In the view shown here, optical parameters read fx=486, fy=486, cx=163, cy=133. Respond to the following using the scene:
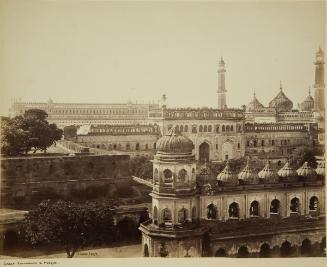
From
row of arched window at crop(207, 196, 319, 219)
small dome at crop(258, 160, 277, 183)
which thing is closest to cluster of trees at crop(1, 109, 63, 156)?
row of arched window at crop(207, 196, 319, 219)

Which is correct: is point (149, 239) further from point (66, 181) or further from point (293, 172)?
point (293, 172)

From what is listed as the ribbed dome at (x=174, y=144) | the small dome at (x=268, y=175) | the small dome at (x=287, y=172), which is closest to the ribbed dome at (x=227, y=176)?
A: the small dome at (x=268, y=175)

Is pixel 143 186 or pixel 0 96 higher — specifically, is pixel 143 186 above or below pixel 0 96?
below

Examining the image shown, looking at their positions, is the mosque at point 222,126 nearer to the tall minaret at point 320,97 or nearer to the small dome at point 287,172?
the tall minaret at point 320,97

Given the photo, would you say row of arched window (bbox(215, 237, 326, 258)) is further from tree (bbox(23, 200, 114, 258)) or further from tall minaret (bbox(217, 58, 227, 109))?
tall minaret (bbox(217, 58, 227, 109))

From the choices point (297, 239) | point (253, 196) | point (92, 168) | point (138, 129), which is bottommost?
point (297, 239)

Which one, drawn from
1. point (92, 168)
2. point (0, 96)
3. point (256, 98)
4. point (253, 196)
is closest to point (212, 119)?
point (256, 98)

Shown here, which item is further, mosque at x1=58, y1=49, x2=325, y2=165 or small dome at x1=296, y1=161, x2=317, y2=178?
small dome at x1=296, y1=161, x2=317, y2=178
